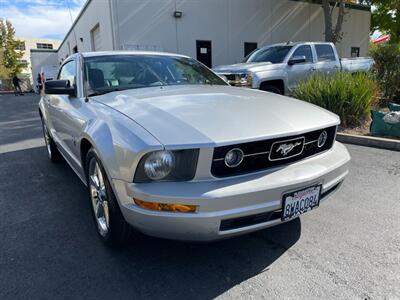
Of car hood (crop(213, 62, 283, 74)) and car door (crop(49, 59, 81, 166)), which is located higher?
car hood (crop(213, 62, 283, 74))

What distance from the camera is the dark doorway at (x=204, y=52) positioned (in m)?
15.5

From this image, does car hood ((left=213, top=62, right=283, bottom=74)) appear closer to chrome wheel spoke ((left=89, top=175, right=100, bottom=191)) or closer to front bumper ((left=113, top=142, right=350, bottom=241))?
chrome wheel spoke ((left=89, top=175, right=100, bottom=191))

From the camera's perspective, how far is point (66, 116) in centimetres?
350

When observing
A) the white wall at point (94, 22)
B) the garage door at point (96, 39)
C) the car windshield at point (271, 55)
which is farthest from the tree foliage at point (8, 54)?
the car windshield at point (271, 55)

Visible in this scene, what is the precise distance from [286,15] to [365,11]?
26.0 ft

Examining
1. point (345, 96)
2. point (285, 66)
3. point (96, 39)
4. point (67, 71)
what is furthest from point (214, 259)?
point (96, 39)

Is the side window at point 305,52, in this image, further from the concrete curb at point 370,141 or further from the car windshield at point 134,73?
the car windshield at point 134,73

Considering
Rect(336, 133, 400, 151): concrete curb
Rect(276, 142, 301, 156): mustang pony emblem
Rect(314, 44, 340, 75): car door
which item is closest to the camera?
Rect(276, 142, 301, 156): mustang pony emblem

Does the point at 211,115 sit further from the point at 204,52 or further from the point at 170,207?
the point at 204,52

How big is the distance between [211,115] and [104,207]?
1.15 metres

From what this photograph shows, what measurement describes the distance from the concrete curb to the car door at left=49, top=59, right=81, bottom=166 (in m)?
4.77

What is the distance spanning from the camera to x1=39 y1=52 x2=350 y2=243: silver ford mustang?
6.50 ft

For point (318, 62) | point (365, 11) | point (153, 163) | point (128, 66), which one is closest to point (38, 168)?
point (128, 66)

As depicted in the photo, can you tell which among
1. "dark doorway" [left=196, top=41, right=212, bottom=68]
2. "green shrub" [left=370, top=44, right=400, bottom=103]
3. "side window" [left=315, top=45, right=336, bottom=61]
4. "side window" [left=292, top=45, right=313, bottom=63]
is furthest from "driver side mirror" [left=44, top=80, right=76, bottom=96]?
"dark doorway" [left=196, top=41, right=212, bottom=68]
